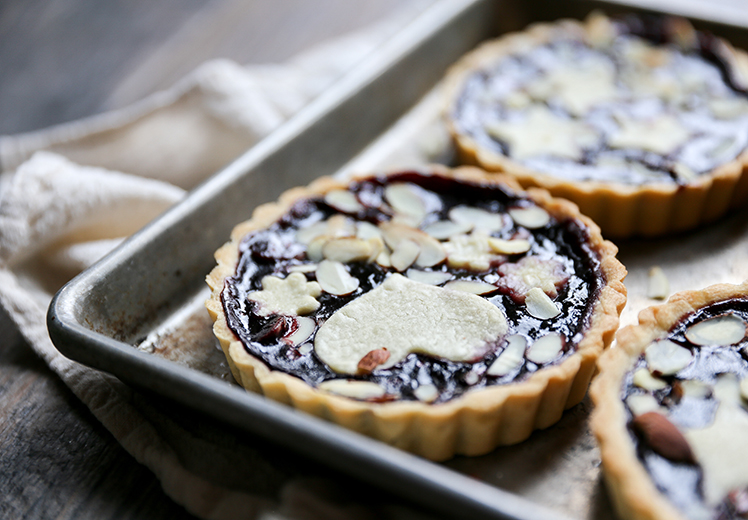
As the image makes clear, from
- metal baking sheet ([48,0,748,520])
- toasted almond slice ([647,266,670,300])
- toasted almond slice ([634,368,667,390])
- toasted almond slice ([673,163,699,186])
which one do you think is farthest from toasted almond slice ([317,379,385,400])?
toasted almond slice ([673,163,699,186])

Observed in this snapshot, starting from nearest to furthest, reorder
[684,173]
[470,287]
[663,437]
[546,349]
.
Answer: [663,437] < [546,349] < [470,287] < [684,173]

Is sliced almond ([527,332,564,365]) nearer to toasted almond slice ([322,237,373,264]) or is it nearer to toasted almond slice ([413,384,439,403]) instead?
toasted almond slice ([413,384,439,403])

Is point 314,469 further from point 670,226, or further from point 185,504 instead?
point 670,226

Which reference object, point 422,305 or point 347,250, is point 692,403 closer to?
point 422,305

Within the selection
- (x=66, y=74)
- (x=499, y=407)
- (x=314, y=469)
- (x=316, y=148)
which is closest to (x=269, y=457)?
(x=314, y=469)

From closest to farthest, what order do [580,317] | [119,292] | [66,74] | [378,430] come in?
1. [378,430]
2. [580,317]
3. [119,292]
4. [66,74]

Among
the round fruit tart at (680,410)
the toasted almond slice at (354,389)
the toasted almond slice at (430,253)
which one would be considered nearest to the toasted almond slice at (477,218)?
the toasted almond slice at (430,253)

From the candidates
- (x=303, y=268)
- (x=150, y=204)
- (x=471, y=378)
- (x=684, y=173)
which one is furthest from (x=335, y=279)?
(x=684, y=173)
